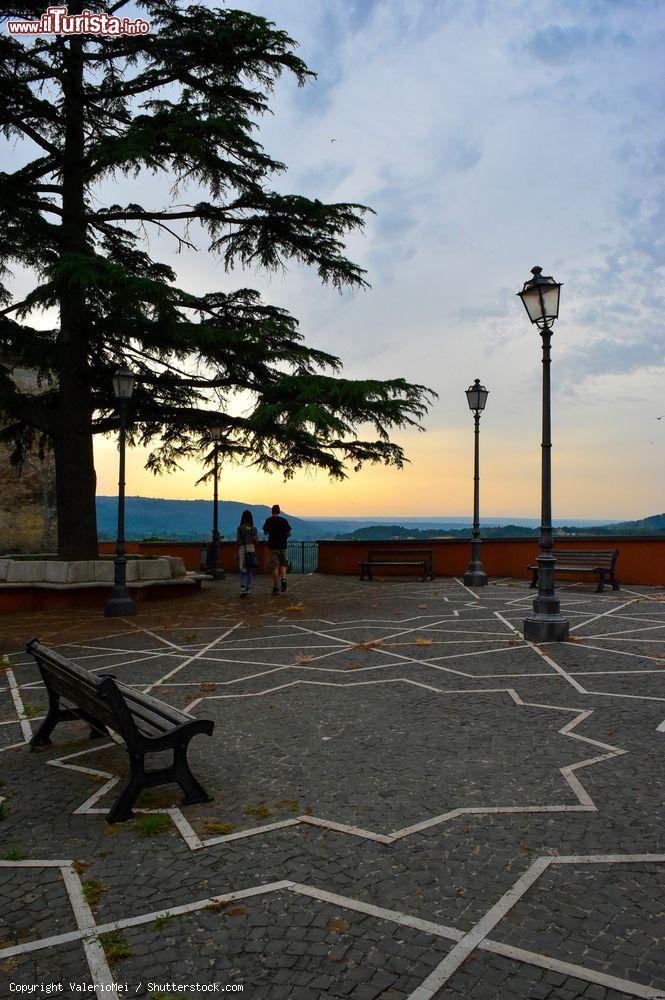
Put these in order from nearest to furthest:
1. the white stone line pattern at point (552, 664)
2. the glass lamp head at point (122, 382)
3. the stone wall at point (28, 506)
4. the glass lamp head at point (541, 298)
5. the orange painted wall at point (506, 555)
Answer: the white stone line pattern at point (552, 664), the glass lamp head at point (541, 298), the glass lamp head at point (122, 382), the orange painted wall at point (506, 555), the stone wall at point (28, 506)

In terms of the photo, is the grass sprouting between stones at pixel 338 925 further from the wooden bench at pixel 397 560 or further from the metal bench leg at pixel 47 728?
the wooden bench at pixel 397 560

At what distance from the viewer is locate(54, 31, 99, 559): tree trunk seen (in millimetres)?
14180

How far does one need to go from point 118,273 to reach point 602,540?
12686mm

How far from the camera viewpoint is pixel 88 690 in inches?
155

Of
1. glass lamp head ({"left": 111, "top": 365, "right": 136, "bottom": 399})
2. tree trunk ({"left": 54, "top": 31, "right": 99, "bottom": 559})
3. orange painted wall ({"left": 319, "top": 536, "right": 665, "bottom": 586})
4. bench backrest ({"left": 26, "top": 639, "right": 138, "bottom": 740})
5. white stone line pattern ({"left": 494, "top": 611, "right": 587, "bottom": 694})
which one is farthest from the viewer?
orange painted wall ({"left": 319, "top": 536, "right": 665, "bottom": 586})

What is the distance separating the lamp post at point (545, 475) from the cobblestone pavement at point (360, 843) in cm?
159

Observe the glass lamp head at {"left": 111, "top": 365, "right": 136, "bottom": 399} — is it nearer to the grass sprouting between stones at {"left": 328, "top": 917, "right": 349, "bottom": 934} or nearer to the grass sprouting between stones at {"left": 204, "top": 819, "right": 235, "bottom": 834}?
the grass sprouting between stones at {"left": 204, "top": 819, "right": 235, "bottom": 834}

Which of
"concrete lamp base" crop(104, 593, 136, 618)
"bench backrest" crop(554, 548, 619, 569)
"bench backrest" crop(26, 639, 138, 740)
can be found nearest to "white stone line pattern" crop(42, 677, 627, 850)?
"bench backrest" crop(26, 639, 138, 740)

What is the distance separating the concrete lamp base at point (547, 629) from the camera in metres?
8.73

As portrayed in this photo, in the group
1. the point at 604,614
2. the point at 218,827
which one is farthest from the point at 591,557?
the point at 218,827

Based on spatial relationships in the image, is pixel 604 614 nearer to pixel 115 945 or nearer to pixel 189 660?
pixel 189 660

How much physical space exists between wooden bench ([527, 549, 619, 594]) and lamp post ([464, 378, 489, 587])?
1376 millimetres

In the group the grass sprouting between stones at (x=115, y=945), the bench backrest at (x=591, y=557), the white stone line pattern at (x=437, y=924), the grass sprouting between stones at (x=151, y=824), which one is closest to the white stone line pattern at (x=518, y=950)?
the white stone line pattern at (x=437, y=924)

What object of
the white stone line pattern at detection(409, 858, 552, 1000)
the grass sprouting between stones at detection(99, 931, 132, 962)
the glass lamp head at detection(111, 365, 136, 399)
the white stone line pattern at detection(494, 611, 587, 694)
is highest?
the glass lamp head at detection(111, 365, 136, 399)
